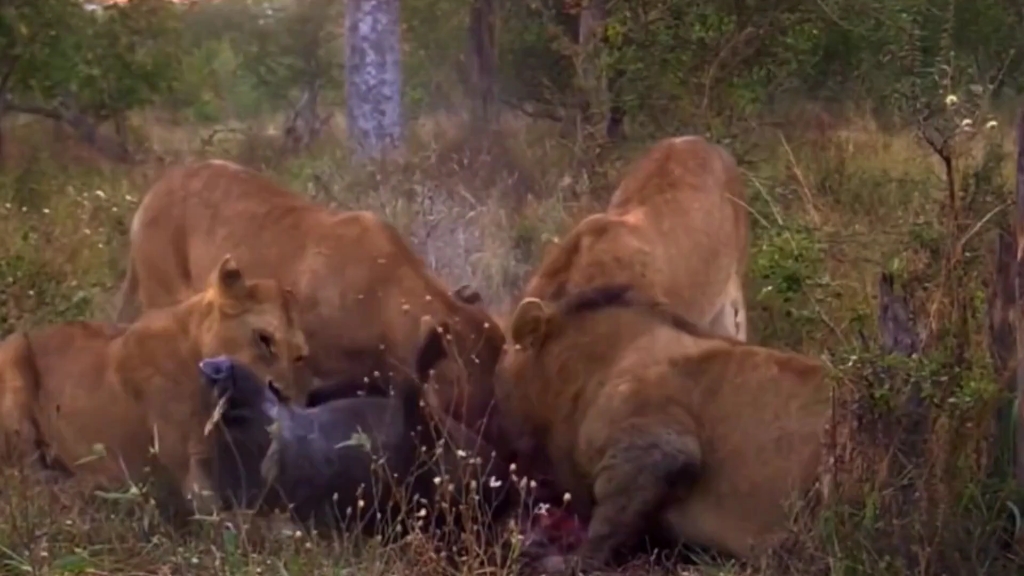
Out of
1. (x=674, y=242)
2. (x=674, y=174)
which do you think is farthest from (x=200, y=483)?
(x=674, y=174)

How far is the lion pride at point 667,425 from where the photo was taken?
5.81 m

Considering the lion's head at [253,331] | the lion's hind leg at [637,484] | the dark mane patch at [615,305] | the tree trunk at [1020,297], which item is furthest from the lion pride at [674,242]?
the tree trunk at [1020,297]

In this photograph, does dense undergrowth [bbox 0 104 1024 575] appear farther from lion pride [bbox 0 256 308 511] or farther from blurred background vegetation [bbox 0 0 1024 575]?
lion pride [bbox 0 256 308 511]

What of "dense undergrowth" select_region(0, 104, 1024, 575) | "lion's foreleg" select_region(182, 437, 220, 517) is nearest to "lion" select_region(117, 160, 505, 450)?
"dense undergrowth" select_region(0, 104, 1024, 575)

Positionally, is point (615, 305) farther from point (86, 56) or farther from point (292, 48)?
point (292, 48)

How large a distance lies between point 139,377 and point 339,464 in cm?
124

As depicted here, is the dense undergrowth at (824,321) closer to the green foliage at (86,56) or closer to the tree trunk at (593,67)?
the tree trunk at (593,67)

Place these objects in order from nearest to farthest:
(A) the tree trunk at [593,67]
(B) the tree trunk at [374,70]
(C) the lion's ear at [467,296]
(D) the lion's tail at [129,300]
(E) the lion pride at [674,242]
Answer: (C) the lion's ear at [467,296] → (E) the lion pride at [674,242] → (D) the lion's tail at [129,300] → (A) the tree trunk at [593,67] → (B) the tree trunk at [374,70]

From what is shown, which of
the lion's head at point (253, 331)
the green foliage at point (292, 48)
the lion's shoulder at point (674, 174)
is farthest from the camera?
the green foliage at point (292, 48)

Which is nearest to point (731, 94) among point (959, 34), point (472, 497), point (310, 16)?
point (959, 34)

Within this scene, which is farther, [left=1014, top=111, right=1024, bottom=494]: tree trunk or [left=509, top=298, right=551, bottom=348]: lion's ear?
[left=509, top=298, right=551, bottom=348]: lion's ear

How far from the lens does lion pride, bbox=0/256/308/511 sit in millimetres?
6660

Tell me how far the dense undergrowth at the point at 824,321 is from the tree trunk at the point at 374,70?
110 inches

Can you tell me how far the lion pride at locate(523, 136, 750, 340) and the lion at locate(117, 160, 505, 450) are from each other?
53cm
